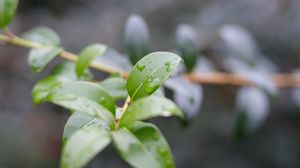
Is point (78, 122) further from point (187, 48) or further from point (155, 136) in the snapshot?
point (187, 48)

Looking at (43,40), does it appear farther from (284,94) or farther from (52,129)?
(284,94)

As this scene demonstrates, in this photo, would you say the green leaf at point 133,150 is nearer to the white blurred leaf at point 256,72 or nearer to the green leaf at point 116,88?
the green leaf at point 116,88

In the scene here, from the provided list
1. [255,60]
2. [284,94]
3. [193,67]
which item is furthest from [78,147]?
[284,94]

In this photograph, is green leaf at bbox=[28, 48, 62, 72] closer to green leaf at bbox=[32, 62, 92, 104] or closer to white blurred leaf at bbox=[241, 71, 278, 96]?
green leaf at bbox=[32, 62, 92, 104]

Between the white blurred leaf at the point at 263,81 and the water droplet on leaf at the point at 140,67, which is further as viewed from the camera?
the white blurred leaf at the point at 263,81

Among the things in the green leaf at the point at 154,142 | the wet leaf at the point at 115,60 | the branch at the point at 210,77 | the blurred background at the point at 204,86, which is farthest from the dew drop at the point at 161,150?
the blurred background at the point at 204,86
